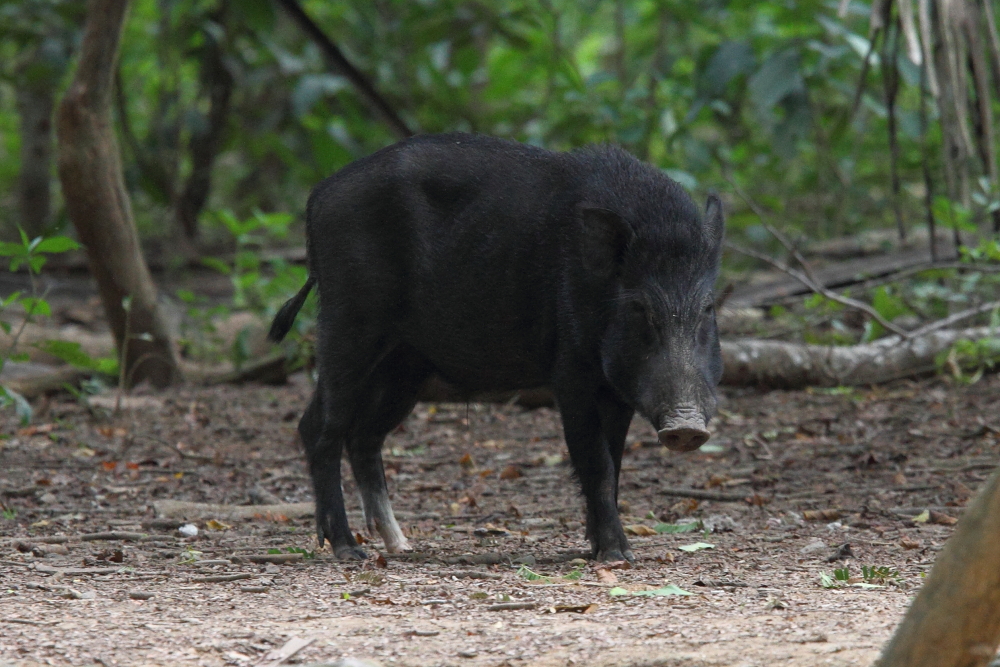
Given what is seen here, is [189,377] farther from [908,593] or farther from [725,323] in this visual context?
[908,593]

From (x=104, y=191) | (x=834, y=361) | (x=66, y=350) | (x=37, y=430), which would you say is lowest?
(x=37, y=430)

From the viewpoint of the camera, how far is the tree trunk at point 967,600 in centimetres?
213

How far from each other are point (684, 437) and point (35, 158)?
937 centimetres

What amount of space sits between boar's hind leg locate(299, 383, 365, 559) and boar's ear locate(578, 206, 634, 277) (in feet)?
3.97

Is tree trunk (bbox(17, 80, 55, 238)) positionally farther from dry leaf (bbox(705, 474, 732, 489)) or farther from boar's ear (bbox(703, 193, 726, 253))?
boar's ear (bbox(703, 193, 726, 253))

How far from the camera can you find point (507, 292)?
4.40m

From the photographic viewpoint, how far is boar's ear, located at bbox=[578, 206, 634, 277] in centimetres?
407

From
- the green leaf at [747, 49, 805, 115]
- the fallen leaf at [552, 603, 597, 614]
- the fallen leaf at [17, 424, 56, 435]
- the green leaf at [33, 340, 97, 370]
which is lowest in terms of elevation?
the fallen leaf at [552, 603, 597, 614]

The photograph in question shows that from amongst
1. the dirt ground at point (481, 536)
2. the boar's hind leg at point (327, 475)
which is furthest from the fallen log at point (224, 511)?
the boar's hind leg at point (327, 475)

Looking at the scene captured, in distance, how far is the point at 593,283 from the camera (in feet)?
13.7

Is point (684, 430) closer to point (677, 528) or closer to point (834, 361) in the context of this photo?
point (677, 528)

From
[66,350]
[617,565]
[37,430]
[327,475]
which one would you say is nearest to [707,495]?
[617,565]

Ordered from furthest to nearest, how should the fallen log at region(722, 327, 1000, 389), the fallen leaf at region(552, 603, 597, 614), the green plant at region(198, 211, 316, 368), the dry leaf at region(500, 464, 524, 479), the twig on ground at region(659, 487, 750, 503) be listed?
the green plant at region(198, 211, 316, 368), the fallen log at region(722, 327, 1000, 389), the dry leaf at region(500, 464, 524, 479), the twig on ground at region(659, 487, 750, 503), the fallen leaf at region(552, 603, 597, 614)

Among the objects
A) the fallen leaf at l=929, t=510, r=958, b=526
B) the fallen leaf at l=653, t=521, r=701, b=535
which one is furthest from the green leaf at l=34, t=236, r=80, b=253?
the fallen leaf at l=929, t=510, r=958, b=526
